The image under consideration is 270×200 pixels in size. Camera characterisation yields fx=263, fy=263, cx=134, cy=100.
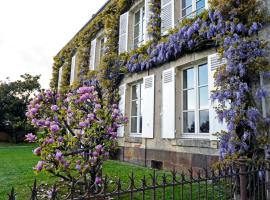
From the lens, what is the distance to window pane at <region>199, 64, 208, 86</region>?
225 inches

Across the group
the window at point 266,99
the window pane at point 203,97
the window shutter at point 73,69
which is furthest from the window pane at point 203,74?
the window shutter at point 73,69

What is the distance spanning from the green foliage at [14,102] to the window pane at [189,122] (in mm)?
14000

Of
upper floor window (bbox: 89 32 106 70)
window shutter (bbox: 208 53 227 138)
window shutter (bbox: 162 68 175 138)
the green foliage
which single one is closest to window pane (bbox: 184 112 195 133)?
window shutter (bbox: 162 68 175 138)

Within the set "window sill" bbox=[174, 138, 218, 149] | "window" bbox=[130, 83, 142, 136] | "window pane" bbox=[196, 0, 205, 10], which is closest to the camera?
"window sill" bbox=[174, 138, 218, 149]

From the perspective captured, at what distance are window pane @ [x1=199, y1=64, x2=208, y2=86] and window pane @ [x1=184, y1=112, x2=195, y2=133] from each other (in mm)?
742

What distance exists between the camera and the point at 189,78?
615cm

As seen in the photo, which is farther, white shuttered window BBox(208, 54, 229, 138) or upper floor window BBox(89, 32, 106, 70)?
upper floor window BBox(89, 32, 106, 70)

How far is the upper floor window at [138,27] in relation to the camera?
8.38m

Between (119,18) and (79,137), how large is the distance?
21.7 ft

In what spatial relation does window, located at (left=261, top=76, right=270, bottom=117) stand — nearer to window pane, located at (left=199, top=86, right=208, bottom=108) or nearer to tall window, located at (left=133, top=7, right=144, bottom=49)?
window pane, located at (left=199, top=86, right=208, bottom=108)

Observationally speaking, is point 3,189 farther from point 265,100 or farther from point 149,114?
point 265,100

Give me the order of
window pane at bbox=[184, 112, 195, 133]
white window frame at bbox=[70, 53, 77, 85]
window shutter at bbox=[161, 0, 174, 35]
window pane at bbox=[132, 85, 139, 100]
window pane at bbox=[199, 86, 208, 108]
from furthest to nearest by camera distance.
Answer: white window frame at bbox=[70, 53, 77, 85], window pane at bbox=[132, 85, 139, 100], window shutter at bbox=[161, 0, 174, 35], window pane at bbox=[184, 112, 195, 133], window pane at bbox=[199, 86, 208, 108]

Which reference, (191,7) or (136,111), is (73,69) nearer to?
(136,111)

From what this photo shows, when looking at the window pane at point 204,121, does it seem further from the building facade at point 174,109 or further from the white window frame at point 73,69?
the white window frame at point 73,69
